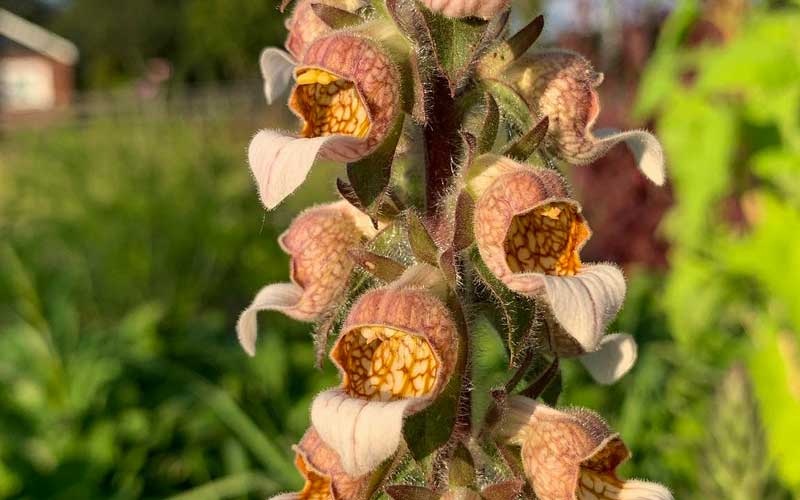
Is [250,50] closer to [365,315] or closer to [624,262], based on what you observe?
[624,262]

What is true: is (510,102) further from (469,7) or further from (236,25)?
(236,25)

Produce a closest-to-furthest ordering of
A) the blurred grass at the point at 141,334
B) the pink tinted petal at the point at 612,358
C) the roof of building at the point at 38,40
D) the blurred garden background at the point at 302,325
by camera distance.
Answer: the pink tinted petal at the point at 612,358 < the blurred garden background at the point at 302,325 < the blurred grass at the point at 141,334 < the roof of building at the point at 38,40

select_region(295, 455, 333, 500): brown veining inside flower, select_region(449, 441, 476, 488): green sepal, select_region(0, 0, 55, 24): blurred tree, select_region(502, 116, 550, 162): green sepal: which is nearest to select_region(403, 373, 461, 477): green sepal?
select_region(449, 441, 476, 488): green sepal

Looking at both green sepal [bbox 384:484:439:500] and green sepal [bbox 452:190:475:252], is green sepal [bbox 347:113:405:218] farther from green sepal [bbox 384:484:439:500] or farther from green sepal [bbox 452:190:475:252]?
green sepal [bbox 384:484:439:500]

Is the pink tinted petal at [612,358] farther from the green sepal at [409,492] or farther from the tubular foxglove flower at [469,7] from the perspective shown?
the tubular foxglove flower at [469,7]

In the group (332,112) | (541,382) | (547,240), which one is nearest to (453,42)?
(332,112)

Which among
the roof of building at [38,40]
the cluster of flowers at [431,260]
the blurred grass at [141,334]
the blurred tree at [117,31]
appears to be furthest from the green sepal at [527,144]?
the roof of building at [38,40]
